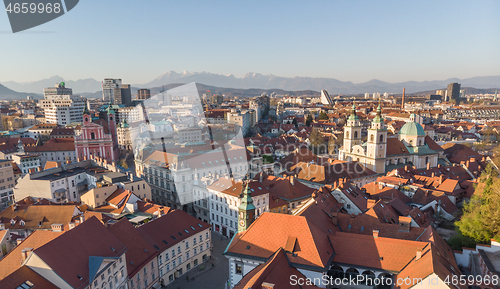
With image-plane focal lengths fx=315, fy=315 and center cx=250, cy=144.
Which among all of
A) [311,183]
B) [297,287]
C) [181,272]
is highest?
[297,287]

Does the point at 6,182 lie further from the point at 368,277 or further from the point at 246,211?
the point at 368,277

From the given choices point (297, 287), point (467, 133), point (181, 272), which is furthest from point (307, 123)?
point (297, 287)

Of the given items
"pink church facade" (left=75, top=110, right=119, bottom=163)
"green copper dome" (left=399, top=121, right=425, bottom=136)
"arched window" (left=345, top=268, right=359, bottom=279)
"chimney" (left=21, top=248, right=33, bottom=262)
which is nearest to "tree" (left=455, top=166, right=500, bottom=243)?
"arched window" (left=345, top=268, right=359, bottom=279)

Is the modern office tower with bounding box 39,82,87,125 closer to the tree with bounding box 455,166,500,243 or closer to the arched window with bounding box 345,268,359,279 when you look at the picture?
the arched window with bounding box 345,268,359,279

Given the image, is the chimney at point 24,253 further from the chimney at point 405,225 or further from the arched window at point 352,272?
the chimney at point 405,225


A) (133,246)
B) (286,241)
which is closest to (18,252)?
(133,246)

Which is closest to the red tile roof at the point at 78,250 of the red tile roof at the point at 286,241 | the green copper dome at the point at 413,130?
the red tile roof at the point at 286,241

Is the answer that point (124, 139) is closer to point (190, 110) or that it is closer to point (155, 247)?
point (190, 110)
